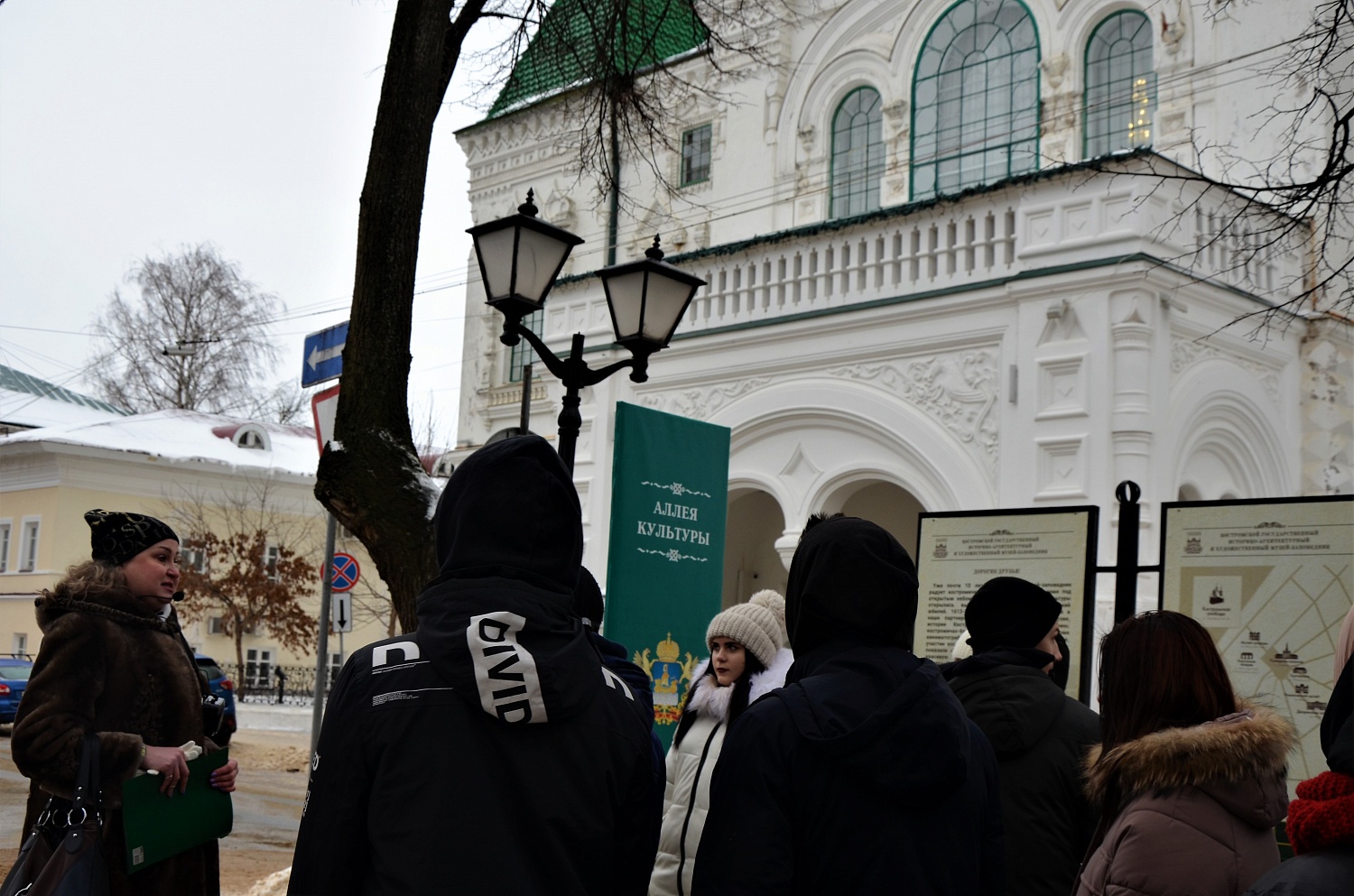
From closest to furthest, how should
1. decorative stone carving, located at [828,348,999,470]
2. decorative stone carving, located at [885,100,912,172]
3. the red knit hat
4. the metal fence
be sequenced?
the red knit hat
decorative stone carving, located at [828,348,999,470]
decorative stone carving, located at [885,100,912,172]
the metal fence

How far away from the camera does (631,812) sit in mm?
2705

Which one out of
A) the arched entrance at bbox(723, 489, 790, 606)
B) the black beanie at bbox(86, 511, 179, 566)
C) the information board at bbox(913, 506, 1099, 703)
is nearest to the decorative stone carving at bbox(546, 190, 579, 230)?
the arched entrance at bbox(723, 489, 790, 606)

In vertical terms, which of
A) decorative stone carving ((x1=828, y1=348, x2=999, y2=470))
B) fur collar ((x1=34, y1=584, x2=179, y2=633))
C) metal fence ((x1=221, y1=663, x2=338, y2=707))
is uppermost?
decorative stone carving ((x1=828, y1=348, x2=999, y2=470))

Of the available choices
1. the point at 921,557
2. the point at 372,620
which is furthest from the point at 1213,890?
the point at 372,620

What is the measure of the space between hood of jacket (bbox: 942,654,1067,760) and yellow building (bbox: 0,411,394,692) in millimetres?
30441

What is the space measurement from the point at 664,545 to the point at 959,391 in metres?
3.99

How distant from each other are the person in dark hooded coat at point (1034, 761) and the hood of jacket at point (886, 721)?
1.14 meters

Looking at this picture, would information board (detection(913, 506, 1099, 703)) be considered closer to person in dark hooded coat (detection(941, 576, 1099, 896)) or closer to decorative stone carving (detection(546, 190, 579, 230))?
person in dark hooded coat (detection(941, 576, 1099, 896))

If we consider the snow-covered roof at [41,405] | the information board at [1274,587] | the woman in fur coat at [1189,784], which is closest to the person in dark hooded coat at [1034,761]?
the woman in fur coat at [1189,784]

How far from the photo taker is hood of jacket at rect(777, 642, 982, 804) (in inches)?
106

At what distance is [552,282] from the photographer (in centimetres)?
777

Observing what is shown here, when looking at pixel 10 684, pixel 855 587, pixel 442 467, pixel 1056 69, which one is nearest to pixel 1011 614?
pixel 855 587

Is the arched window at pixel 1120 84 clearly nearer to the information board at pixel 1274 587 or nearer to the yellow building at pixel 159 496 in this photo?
the information board at pixel 1274 587

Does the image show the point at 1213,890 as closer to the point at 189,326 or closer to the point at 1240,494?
the point at 1240,494
